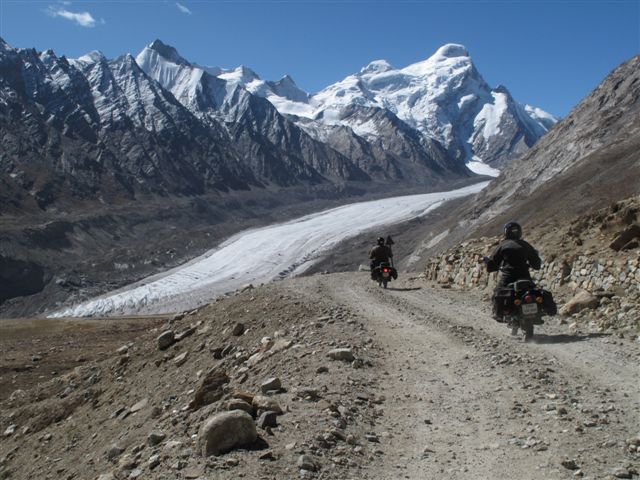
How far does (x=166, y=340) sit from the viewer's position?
55.3 feet

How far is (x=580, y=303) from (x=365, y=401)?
731 cm

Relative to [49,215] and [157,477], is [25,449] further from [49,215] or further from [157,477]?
[49,215]

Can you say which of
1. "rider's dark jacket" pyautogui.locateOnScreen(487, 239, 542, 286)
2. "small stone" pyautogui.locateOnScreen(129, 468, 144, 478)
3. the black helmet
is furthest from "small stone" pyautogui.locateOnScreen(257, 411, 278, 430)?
the black helmet

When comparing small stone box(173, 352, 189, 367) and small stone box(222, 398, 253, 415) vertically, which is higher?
small stone box(222, 398, 253, 415)

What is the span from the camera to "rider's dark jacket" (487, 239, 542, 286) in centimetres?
1196

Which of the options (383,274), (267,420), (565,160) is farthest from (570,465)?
(565,160)

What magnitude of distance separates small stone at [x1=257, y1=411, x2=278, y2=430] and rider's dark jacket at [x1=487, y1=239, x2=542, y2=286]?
654cm

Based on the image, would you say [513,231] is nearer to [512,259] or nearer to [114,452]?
[512,259]

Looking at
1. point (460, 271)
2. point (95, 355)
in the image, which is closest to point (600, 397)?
point (460, 271)

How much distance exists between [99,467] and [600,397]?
7.21 meters

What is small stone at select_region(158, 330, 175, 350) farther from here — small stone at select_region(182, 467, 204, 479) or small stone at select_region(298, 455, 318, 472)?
small stone at select_region(298, 455, 318, 472)

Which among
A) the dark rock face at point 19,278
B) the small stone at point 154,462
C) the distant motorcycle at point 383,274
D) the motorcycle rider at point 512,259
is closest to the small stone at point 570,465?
the small stone at point 154,462

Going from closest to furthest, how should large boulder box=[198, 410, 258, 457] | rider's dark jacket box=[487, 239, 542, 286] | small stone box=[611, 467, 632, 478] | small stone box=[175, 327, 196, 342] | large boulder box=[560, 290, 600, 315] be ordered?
small stone box=[611, 467, 632, 478] < large boulder box=[198, 410, 258, 457] < rider's dark jacket box=[487, 239, 542, 286] < large boulder box=[560, 290, 600, 315] < small stone box=[175, 327, 196, 342]

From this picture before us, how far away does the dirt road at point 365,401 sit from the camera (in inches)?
246
